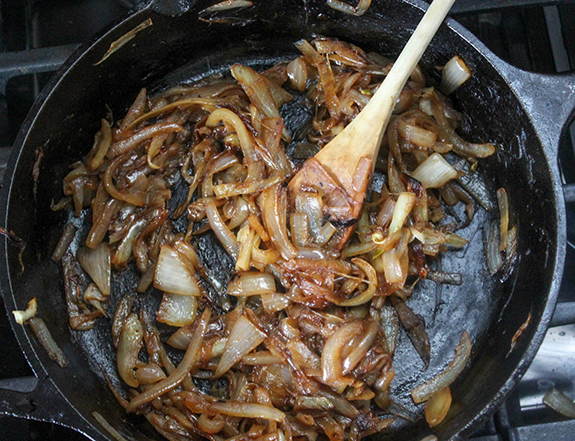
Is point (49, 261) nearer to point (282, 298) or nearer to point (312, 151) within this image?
point (282, 298)

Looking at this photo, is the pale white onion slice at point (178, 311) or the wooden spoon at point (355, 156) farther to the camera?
the pale white onion slice at point (178, 311)

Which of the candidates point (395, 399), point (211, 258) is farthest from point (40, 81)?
point (395, 399)

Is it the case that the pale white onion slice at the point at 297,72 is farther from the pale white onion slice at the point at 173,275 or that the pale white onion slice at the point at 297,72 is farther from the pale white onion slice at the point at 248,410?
the pale white onion slice at the point at 248,410

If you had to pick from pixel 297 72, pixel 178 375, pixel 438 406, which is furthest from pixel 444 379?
pixel 297 72

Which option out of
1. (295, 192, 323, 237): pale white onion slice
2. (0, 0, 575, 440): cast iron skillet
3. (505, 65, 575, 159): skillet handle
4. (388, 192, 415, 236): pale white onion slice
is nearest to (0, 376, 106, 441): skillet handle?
(0, 0, 575, 440): cast iron skillet

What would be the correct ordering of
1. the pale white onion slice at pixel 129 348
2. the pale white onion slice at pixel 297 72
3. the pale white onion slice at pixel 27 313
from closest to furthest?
1. the pale white onion slice at pixel 27 313
2. the pale white onion slice at pixel 129 348
3. the pale white onion slice at pixel 297 72

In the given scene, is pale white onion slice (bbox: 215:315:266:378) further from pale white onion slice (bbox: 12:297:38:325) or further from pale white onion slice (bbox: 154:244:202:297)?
pale white onion slice (bbox: 12:297:38:325)

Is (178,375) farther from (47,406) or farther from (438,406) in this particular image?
(438,406)

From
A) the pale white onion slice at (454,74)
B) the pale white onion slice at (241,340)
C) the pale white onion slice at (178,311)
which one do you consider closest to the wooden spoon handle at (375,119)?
the pale white onion slice at (454,74)

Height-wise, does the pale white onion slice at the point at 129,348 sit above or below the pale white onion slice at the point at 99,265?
below
